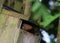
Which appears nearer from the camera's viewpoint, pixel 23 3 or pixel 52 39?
pixel 52 39

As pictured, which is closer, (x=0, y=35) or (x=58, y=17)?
(x=58, y=17)

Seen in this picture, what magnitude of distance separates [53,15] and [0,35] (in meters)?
1.14

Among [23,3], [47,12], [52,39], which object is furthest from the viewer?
[23,3]

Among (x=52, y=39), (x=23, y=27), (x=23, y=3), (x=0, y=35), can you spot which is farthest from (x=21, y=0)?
(x=52, y=39)

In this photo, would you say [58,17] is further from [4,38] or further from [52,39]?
[4,38]

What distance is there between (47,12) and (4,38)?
3.73 ft

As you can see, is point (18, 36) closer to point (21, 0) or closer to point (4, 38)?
point (4, 38)

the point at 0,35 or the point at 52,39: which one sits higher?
the point at 52,39

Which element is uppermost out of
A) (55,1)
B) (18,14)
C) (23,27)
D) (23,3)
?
(55,1)

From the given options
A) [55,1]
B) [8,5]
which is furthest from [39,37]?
[55,1]

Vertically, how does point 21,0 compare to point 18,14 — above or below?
above

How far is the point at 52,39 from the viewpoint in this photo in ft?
5.41

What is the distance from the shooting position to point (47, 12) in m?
1.24

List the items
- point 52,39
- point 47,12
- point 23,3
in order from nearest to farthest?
point 47,12 < point 52,39 < point 23,3
